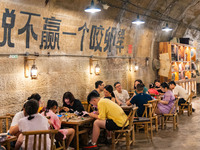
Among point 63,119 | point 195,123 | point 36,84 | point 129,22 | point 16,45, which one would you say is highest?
point 129,22

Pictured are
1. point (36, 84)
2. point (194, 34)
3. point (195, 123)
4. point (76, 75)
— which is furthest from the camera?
point (194, 34)

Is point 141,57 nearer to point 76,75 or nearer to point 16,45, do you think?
point 76,75

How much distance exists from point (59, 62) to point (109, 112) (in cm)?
226

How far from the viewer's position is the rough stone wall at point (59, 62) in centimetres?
609

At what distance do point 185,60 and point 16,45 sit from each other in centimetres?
1074

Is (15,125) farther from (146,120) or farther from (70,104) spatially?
(146,120)

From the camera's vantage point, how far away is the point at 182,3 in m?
13.2

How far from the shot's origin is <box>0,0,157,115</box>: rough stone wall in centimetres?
609

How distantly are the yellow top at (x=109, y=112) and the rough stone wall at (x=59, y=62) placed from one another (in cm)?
177

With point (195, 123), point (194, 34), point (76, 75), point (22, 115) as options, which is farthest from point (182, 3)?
point (22, 115)

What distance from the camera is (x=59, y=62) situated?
7520 mm

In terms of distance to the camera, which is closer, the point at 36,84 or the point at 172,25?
the point at 36,84

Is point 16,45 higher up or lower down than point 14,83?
higher up

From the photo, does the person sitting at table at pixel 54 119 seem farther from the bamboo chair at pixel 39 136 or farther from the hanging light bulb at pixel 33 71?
the hanging light bulb at pixel 33 71
